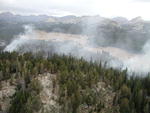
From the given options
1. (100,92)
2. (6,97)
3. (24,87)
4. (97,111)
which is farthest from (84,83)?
(6,97)

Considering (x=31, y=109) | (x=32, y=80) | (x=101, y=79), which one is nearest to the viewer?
(x=31, y=109)

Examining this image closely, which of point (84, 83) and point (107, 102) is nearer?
point (107, 102)

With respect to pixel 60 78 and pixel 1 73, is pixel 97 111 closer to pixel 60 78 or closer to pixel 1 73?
pixel 60 78

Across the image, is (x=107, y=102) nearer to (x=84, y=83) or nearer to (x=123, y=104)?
(x=123, y=104)

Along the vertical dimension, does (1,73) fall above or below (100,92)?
above

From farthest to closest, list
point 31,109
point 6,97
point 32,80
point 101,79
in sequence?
1. point 101,79
2. point 32,80
3. point 6,97
4. point 31,109

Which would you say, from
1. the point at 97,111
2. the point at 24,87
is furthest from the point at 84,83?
the point at 24,87
